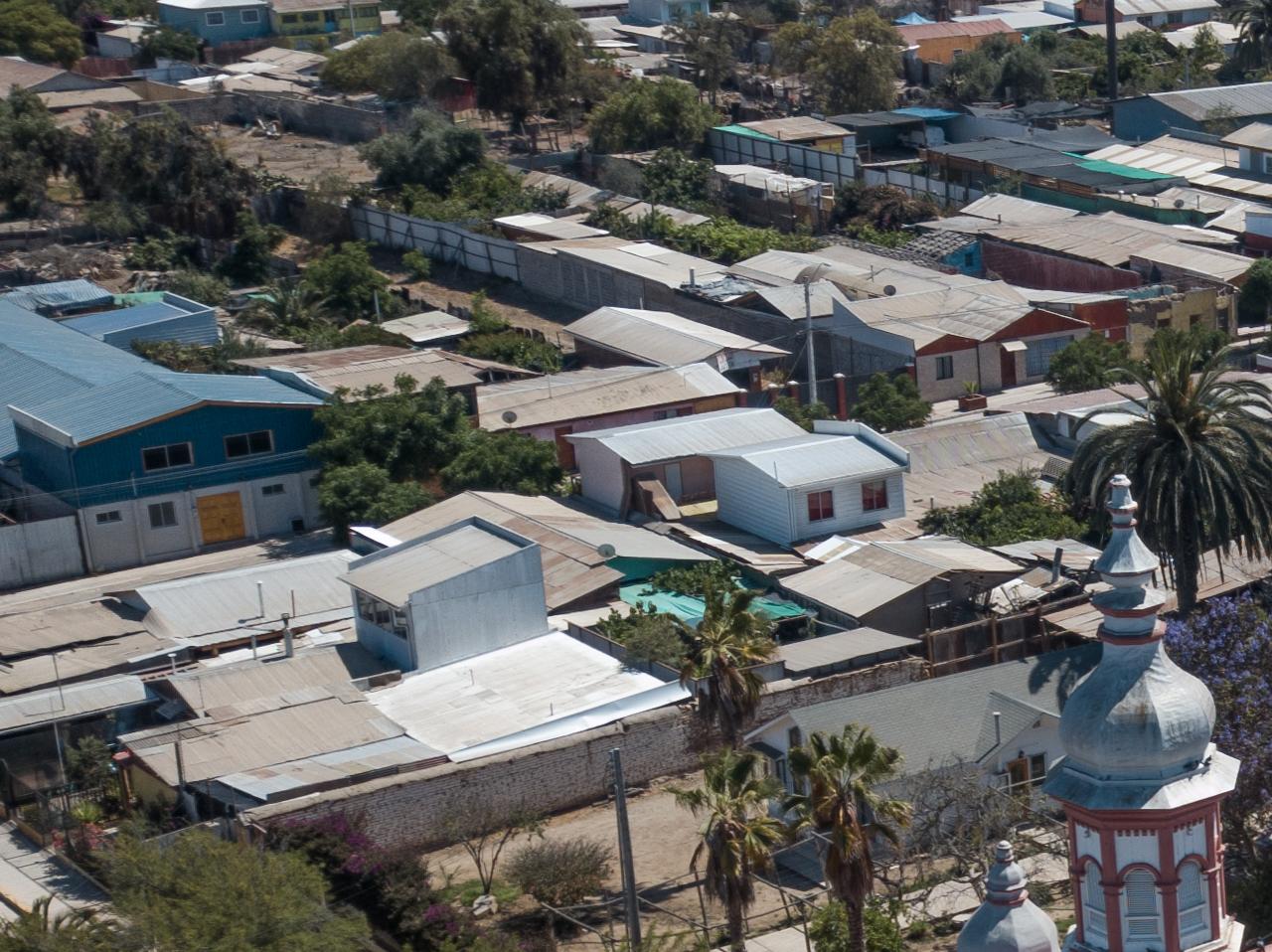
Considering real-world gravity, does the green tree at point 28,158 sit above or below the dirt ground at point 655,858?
above

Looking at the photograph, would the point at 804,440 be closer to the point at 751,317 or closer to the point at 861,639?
the point at 861,639

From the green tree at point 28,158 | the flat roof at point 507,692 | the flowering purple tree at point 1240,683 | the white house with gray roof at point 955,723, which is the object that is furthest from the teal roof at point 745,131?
the flowering purple tree at point 1240,683

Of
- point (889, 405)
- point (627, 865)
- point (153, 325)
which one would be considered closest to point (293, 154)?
point (153, 325)

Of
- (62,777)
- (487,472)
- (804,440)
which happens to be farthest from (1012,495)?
(62,777)

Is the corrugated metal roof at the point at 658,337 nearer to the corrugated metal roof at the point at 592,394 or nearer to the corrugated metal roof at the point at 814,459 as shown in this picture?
the corrugated metal roof at the point at 592,394

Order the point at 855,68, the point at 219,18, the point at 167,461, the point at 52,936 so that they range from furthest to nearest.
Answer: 1. the point at 219,18
2. the point at 855,68
3. the point at 167,461
4. the point at 52,936

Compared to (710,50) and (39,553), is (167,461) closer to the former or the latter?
(39,553)
